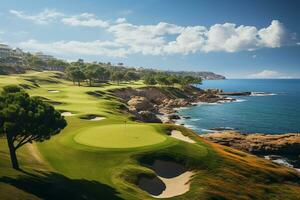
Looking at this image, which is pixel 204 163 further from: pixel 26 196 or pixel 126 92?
pixel 126 92

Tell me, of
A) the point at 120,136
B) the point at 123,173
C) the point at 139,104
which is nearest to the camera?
the point at 123,173

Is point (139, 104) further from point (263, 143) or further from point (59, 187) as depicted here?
point (59, 187)

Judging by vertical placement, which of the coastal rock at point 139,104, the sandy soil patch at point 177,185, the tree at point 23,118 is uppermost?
the tree at point 23,118

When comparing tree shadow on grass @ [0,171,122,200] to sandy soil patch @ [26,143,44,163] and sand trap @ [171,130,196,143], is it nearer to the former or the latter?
sandy soil patch @ [26,143,44,163]

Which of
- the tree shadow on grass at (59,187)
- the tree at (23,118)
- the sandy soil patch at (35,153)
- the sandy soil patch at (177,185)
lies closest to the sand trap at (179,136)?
the sandy soil patch at (177,185)

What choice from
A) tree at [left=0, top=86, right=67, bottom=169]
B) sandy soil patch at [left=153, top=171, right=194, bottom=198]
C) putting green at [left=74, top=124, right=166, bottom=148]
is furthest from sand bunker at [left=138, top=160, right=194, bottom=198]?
tree at [left=0, top=86, right=67, bottom=169]

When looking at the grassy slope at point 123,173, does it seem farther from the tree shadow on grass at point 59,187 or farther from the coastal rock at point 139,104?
the coastal rock at point 139,104

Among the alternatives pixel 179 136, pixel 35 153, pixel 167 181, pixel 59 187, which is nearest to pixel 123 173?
pixel 167 181
